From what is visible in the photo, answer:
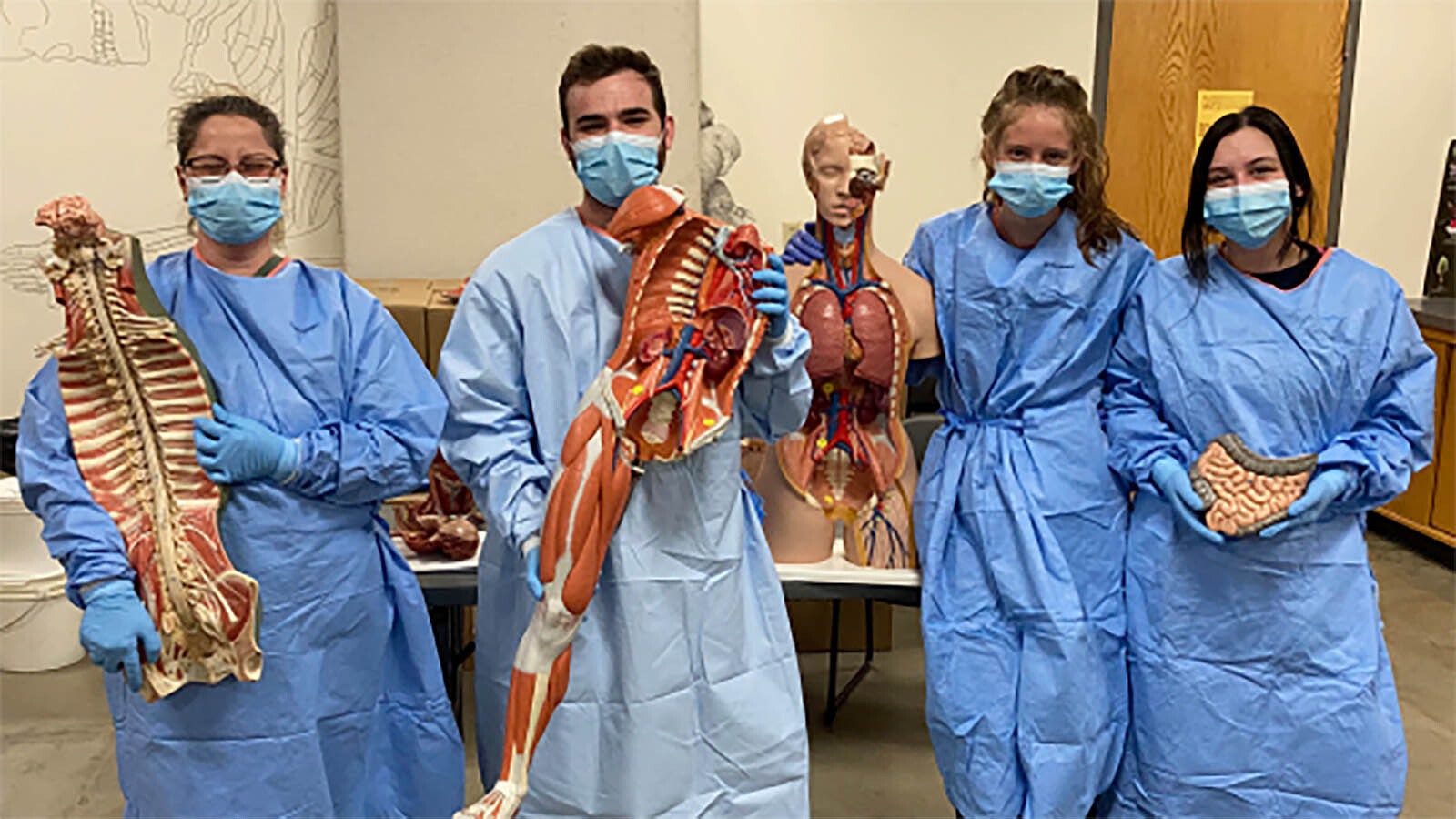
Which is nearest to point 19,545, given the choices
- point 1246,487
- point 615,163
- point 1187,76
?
point 615,163

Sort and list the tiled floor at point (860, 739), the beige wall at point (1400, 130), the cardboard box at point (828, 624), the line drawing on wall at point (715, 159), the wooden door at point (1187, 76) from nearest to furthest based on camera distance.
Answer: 1. the tiled floor at point (860, 739)
2. the cardboard box at point (828, 624)
3. the line drawing on wall at point (715, 159)
4. the wooden door at point (1187, 76)
5. the beige wall at point (1400, 130)

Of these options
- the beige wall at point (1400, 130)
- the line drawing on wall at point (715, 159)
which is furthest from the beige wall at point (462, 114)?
the beige wall at point (1400, 130)

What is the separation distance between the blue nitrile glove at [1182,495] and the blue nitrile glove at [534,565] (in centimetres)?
116

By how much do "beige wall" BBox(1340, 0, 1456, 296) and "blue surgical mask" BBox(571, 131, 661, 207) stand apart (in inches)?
163

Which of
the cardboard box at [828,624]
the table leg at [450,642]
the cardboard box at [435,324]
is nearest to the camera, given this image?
the table leg at [450,642]

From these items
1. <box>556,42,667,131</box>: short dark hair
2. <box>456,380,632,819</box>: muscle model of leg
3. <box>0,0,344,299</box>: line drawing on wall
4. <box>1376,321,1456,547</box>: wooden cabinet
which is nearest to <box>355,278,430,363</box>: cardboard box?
<box>0,0,344,299</box>: line drawing on wall

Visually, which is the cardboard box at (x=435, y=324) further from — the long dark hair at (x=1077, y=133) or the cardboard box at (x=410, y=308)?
the long dark hair at (x=1077, y=133)

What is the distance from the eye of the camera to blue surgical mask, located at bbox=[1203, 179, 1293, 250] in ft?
6.89

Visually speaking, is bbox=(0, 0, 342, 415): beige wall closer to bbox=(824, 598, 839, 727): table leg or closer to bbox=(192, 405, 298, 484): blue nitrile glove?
bbox=(824, 598, 839, 727): table leg

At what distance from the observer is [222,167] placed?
5.88 ft

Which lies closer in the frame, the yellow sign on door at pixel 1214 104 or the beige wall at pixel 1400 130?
the yellow sign on door at pixel 1214 104

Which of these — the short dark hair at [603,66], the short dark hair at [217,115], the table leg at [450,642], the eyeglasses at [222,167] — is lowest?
the table leg at [450,642]

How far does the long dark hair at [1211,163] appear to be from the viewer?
2.13 m

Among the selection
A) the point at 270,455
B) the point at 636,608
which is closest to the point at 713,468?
the point at 636,608
